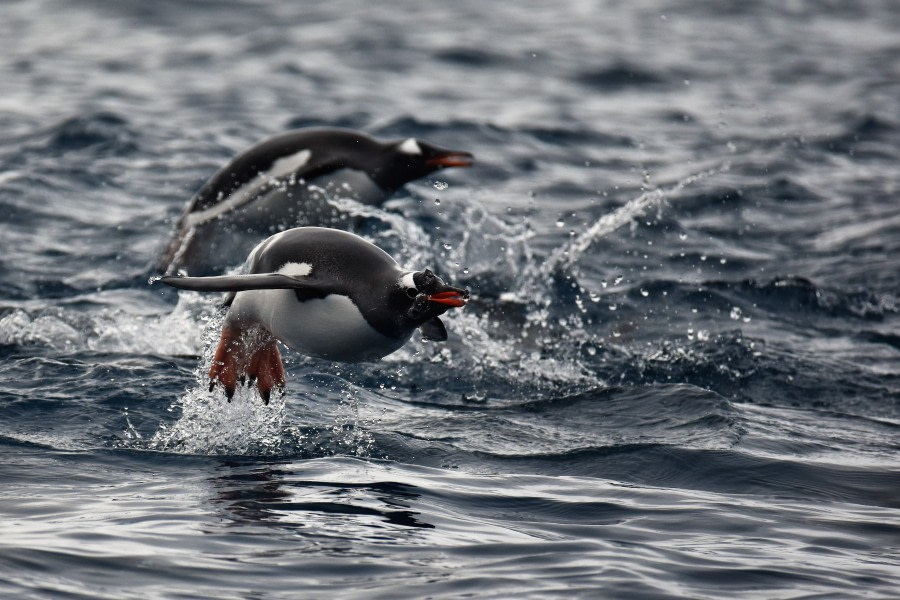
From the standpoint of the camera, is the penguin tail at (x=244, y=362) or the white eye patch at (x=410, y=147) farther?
the white eye patch at (x=410, y=147)

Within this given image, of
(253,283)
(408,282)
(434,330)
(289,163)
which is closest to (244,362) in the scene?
(253,283)

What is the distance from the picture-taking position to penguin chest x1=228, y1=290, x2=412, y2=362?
5.53 metres

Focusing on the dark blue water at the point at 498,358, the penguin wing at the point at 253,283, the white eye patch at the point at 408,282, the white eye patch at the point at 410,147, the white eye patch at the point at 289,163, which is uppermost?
the white eye patch at the point at 410,147

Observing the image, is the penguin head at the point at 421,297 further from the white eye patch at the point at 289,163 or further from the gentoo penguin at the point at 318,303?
the white eye patch at the point at 289,163

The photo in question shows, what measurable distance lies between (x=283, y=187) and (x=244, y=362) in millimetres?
3511

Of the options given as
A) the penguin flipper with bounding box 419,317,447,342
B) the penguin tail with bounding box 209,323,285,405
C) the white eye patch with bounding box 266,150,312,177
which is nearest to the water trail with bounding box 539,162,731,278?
the white eye patch with bounding box 266,150,312,177

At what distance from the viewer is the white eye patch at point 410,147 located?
9367 millimetres

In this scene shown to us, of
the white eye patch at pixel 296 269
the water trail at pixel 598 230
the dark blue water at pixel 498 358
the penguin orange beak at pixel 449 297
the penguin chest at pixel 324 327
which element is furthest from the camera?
the water trail at pixel 598 230

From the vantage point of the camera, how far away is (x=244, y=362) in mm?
6023

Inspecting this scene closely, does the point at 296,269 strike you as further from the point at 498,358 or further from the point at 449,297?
the point at 498,358

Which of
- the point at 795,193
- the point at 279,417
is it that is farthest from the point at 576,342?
the point at 795,193

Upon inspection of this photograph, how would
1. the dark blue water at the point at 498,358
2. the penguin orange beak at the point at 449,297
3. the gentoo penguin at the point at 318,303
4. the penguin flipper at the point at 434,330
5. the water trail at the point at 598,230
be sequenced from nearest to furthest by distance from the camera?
the dark blue water at the point at 498,358 < the penguin orange beak at the point at 449,297 < the gentoo penguin at the point at 318,303 < the penguin flipper at the point at 434,330 < the water trail at the point at 598,230

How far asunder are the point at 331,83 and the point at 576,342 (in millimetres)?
10158

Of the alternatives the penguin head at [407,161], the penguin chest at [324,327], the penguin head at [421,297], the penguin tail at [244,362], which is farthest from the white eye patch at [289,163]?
the penguin head at [421,297]
